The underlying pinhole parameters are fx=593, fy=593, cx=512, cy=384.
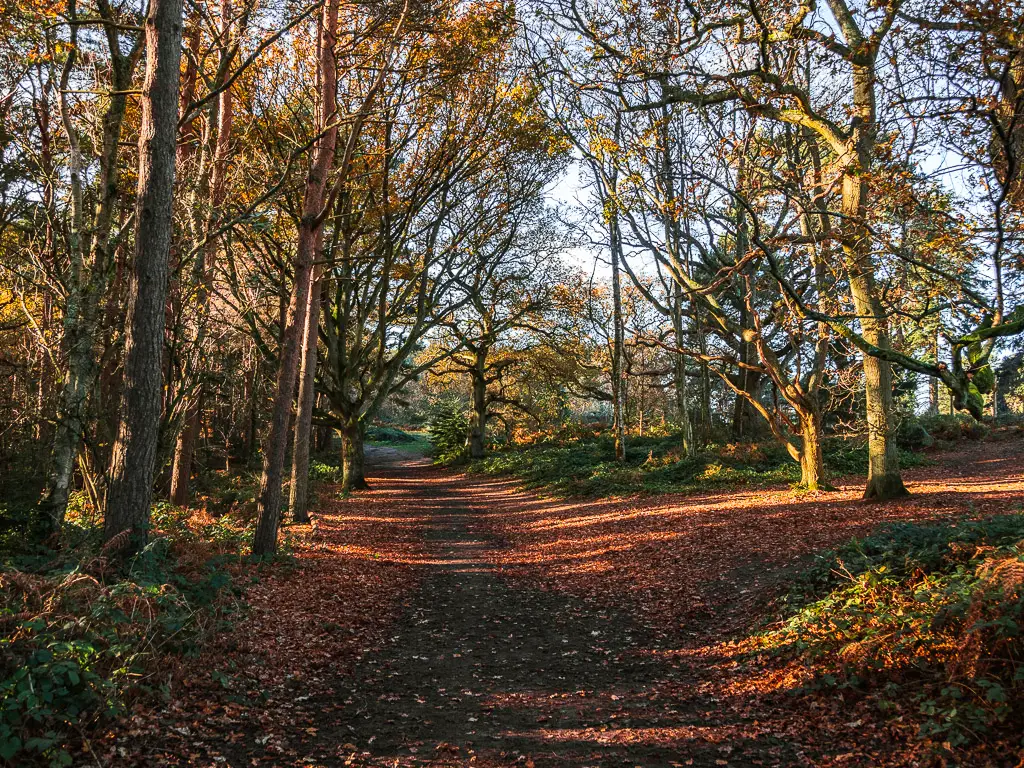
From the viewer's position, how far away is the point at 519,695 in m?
5.21

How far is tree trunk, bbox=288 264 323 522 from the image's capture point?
500 inches

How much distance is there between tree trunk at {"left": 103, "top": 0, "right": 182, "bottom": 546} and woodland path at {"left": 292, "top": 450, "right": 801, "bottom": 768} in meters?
2.95

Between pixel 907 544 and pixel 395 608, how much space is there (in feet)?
20.0

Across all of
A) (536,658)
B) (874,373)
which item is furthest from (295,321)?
(874,373)

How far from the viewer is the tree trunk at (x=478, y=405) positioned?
29094mm

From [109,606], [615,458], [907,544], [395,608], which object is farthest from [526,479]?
[109,606]

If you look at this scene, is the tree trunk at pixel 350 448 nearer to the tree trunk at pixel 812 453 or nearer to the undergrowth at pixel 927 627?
the tree trunk at pixel 812 453

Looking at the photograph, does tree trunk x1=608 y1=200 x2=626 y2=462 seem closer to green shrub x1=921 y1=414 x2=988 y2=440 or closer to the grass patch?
green shrub x1=921 y1=414 x2=988 y2=440

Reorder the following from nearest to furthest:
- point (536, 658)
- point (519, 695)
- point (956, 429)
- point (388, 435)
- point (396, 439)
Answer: point (519, 695), point (536, 658), point (956, 429), point (396, 439), point (388, 435)

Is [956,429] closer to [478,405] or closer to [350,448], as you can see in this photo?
[478,405]

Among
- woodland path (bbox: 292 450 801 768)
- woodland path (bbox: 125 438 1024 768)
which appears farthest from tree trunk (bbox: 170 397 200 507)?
woodland path (bbox: 292 450 801 768)

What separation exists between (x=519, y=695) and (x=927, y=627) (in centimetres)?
332

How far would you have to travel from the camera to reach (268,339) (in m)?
21.1

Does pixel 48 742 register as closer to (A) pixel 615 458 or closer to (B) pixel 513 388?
(A) pixel 615 458
